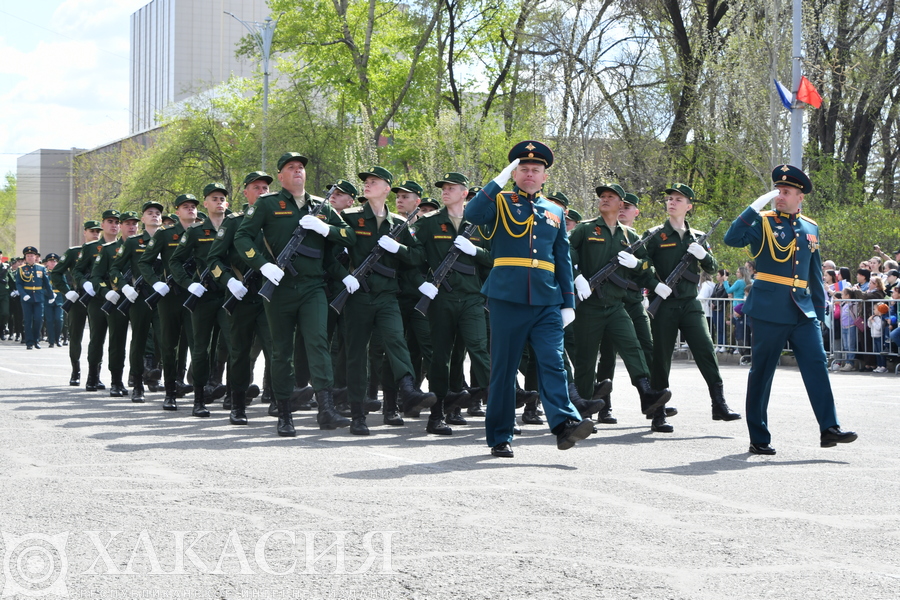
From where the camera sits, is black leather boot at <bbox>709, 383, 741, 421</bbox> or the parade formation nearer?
the parade formation

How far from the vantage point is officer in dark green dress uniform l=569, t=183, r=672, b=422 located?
31.5 feet

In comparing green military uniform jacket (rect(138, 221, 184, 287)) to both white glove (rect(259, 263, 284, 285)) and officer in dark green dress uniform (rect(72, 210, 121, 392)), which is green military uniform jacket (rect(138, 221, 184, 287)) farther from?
white glove (rect(259, 263, 284, 285))

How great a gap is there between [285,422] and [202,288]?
227 cm

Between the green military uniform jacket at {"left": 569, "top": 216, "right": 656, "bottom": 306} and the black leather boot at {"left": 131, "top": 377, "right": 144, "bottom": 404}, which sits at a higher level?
the green military uniform jacket at {"left": 569, "top": 216, "right": 656, "bottom": 306}

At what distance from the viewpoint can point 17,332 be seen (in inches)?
1115

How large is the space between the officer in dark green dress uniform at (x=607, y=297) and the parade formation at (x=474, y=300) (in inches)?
0.6

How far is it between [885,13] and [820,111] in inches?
112

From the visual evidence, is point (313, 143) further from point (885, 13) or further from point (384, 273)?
point (384, 273)

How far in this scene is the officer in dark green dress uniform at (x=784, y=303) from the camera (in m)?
8.13

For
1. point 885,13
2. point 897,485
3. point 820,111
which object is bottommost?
point 897,485

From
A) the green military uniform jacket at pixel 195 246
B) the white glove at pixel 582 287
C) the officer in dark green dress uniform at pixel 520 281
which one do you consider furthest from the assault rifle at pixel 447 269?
the green military uniform jacket at pixel 195 246

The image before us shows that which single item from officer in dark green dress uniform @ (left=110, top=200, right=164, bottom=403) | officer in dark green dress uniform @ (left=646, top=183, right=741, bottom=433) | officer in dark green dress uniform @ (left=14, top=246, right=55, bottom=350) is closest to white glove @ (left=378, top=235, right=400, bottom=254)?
officer in dark green dress uniform @ (left=646, top=183, right=741, bottom=433)

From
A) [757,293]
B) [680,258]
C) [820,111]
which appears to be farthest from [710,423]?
[820,111]

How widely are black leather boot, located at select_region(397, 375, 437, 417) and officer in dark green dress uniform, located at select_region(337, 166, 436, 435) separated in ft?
0.04
